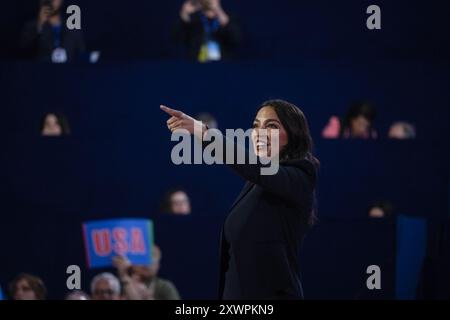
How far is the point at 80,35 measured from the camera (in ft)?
21.1

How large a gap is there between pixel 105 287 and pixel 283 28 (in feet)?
9.36

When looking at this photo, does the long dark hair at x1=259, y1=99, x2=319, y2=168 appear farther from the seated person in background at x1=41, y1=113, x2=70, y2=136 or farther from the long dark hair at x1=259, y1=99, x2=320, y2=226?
the seated person in background at x1=41, y1=113, x2=70, y2=136

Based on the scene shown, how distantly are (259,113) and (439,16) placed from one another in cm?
433

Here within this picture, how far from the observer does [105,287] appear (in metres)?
4.83

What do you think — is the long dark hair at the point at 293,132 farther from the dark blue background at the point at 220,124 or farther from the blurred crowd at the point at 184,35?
the blurred crowd at the point at 184,35

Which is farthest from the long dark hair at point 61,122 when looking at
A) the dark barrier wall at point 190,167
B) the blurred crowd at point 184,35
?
the blurred crowd at point 184,35

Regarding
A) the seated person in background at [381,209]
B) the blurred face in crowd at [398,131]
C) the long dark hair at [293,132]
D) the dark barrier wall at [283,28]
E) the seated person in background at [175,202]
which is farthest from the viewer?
the dark barrier wall at [283,28]

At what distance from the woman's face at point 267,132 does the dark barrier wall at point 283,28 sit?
12.9 ft

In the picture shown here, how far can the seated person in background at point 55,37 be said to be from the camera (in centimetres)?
631

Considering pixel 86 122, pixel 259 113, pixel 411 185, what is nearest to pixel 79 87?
pixel 86 122

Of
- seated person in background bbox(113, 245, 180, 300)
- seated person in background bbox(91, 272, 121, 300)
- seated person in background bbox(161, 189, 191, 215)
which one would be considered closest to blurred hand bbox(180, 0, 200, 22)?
seated person in background bbox(161, 189, 191, 215)

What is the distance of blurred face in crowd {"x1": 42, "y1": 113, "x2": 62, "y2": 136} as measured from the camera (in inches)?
234

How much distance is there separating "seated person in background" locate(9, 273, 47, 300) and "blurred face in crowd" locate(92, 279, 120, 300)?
25 centimetres
